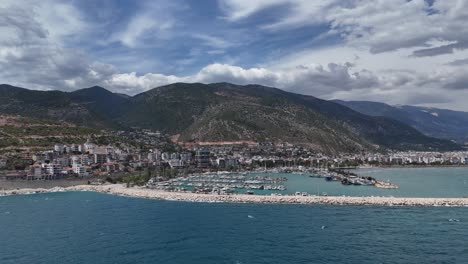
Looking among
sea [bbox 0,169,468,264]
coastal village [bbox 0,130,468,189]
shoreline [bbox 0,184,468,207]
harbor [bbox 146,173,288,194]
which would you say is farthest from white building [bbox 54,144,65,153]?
sea [bbox 0,169,468,264]

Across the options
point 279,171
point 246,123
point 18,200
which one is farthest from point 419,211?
point 246,123

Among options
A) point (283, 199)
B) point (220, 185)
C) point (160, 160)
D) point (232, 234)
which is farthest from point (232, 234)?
point (160, 160)

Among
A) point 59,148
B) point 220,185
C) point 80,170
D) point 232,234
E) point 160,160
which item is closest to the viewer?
point 232,234

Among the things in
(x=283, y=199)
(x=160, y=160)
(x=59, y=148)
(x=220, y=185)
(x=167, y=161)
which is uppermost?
(x=59, y=148)

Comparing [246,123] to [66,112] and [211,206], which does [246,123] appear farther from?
[211,206]

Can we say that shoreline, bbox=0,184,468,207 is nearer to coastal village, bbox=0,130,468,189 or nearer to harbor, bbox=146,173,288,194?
harbor, bbox=146,173,288,194

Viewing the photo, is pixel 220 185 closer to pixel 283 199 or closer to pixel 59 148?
pixel 283 199

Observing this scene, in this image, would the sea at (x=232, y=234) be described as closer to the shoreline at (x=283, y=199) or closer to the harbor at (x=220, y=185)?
the shoreline at (x=283, y=199)
